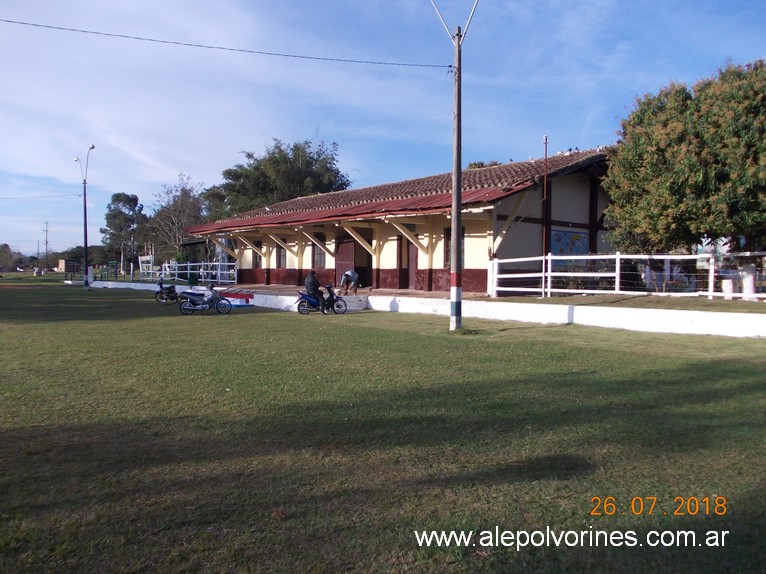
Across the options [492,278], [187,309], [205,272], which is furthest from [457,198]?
[205,272]

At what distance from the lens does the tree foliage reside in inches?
540

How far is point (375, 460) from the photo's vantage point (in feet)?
15.5

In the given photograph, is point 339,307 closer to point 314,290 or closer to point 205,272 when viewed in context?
point 314,290

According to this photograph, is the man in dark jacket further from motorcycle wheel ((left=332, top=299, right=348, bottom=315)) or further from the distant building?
the distant building

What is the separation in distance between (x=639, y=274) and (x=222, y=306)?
1276cm

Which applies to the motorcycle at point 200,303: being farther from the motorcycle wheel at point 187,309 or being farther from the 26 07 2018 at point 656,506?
the 26 07 2018 at point 656,506


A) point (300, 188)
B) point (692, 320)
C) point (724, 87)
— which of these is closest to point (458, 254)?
point (692, 320)

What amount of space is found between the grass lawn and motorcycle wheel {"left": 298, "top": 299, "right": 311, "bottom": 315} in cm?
856

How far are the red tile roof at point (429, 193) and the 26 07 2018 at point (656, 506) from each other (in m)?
13.5

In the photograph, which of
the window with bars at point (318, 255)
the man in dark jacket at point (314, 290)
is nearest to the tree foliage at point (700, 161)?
the man in dark jacket at point (314, 290)

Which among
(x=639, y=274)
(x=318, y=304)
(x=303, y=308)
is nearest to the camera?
(x=318, y=304)

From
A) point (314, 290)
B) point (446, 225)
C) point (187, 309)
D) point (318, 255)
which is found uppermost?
point (446, 225)

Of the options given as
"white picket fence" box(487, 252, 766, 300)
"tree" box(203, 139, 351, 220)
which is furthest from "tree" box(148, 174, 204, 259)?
"white picket fence" box(487, 252, 766, 300)

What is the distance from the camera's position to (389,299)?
61.9 ft
